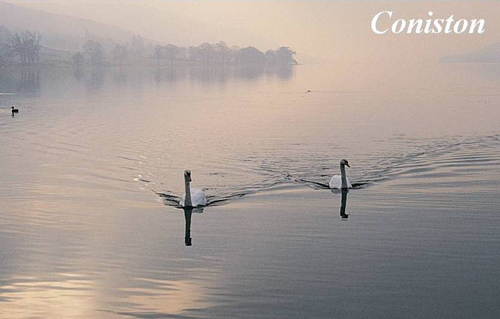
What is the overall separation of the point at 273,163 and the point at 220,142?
10.8m

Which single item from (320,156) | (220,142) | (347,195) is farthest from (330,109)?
(347,195)

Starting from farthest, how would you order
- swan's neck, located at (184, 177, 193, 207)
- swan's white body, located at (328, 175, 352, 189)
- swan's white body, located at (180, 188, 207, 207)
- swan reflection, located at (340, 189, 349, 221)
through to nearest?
swan's white body, located at (328, 175, 352, 189)
swan's white body, located at (180, 188, 207, 207)
swan's neck, located at (184, 177, 193, 207)
swan reflection, located at (340, 189, 349, 221)

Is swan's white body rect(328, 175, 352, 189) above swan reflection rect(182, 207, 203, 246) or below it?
above

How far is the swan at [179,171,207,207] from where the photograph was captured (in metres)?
28.7

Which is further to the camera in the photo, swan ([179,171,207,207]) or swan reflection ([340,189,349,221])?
swan ([179,171,207,207])

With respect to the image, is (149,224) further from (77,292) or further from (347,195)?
(347,195)

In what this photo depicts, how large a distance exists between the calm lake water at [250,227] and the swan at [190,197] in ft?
3.19

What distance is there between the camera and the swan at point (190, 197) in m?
28.7

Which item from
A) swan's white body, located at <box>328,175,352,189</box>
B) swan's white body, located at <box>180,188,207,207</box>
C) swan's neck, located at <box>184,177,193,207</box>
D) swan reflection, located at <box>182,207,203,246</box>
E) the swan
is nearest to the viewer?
swan reflection, located at <box>182,207,203,246</box>

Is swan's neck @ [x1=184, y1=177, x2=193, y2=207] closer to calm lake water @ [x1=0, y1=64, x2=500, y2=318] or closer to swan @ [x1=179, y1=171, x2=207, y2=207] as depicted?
swan @ [x1=179, y1=171, x2=207, y2=207]

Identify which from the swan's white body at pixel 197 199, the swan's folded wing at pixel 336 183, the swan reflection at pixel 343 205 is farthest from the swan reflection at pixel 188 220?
the swan's folded wing at pixel 336 183

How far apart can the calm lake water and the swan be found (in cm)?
97

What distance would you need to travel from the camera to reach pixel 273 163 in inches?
1626

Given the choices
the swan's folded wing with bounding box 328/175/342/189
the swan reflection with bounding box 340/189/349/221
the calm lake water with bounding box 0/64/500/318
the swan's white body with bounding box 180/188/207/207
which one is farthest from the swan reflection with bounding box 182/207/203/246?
the swan's folded wing with bounding box 328/175/342/189
